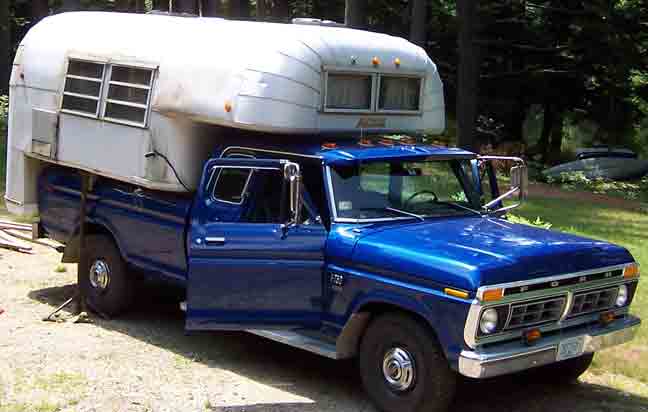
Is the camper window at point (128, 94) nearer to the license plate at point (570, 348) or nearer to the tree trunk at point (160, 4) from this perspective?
the license plate at point (570, 348)

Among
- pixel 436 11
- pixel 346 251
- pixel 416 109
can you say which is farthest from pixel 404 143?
pixel 436 11

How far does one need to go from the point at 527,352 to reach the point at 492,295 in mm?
560

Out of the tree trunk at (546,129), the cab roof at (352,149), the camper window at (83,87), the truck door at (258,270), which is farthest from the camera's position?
the tree trunk at (546,129)

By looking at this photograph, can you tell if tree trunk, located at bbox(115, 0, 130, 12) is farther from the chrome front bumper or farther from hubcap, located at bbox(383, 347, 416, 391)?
the chrome front bumper

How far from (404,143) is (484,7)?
2208cm

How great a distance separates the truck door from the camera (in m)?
7.50

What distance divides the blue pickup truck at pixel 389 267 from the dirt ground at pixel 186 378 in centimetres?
46

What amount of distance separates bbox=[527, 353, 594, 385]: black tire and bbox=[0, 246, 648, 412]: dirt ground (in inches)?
3.4

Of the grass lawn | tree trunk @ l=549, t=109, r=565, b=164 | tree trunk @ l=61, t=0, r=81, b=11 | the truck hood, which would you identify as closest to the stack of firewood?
the truck hood

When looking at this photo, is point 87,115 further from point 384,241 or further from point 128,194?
point 384,241

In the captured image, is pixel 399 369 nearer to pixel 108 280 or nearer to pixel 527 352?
pixel 527 352

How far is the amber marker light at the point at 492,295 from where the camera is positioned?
6.34m

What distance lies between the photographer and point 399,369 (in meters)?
6.88

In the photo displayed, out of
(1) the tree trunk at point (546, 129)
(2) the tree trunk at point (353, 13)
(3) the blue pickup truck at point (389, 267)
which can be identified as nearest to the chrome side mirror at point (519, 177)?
(3) the blue pickup truck at point (389, 267)
